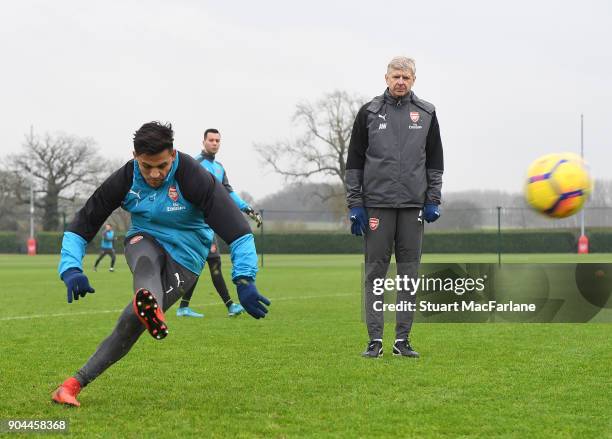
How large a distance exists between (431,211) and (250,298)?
2.66 m

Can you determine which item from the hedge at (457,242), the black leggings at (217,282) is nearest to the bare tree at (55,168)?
the hedge at (457,242)

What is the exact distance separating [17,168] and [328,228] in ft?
123

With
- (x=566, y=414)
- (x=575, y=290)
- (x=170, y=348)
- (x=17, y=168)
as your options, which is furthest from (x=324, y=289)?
(x=17, y=168)

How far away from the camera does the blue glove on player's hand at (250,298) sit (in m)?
4.48

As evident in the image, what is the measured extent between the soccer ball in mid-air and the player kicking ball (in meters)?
3.41

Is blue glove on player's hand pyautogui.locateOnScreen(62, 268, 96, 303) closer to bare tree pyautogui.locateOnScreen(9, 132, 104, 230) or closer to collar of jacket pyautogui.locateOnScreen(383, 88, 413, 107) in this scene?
collar of jacket pyautogui.locateOnScreen(383, 88, 413, 107)

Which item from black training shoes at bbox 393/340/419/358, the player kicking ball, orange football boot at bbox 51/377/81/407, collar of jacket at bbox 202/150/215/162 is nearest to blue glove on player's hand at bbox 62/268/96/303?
the player kicking ball

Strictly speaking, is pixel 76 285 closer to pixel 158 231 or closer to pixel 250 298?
pixel 158 231

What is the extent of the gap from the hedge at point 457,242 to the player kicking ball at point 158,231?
109 feet

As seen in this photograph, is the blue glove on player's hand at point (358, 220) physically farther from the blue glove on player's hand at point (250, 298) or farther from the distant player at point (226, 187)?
the distant player at point (226, 187)

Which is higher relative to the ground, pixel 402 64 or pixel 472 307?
pixel 402 64

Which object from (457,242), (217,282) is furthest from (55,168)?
(217,282)

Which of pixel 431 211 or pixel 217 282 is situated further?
pixel 217 282

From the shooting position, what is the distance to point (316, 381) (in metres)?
5.67
